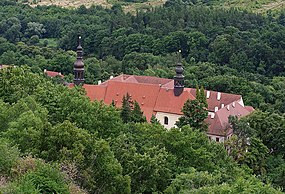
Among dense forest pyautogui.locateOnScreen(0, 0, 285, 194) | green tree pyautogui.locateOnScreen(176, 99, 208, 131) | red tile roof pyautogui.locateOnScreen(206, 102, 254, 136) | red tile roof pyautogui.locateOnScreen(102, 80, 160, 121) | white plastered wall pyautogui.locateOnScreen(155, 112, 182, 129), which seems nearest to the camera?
dense forest pyautogui.locateOnScreen(0, 0, 285, 194)

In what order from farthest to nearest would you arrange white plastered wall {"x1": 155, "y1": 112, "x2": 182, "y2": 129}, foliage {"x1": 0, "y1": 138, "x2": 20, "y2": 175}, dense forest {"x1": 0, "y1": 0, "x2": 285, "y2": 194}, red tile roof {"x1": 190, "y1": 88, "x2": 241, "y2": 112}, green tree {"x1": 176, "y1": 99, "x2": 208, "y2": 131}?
red tile roof {"x1": 190, "y1": 88, "x2": 241, "y2": 112}, white plastered wall {"x1": 155, "y1": 112, "x2": 182, "y2": 129}, green tree {"x1": 176, "y1": 99, "x2": 208, "y2": 131}, dense forest {"x1": 0, "y1": 0, "x2": 285, "y2": 194}, foliage {"x1": 0, "y1": 138, "x2": 20, "y2": 175}

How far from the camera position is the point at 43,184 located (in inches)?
912

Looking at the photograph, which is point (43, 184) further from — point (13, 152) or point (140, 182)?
point (140, 182)

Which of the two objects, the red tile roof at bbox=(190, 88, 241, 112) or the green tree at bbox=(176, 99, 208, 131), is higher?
the green tree at bbox=(176, 99, 208, 131)

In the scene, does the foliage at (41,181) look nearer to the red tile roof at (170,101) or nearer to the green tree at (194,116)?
the green tree at (194,116)

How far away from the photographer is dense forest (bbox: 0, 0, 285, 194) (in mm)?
28109

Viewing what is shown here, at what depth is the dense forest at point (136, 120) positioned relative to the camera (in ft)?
92.2

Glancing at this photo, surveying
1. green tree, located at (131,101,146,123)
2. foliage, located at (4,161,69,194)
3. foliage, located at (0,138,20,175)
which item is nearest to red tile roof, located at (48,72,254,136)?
green tree, located at (131,101,146,123)

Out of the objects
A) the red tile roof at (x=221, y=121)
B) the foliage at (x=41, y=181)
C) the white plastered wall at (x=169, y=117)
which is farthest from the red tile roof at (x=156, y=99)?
the foliage at (x=41, y=181)

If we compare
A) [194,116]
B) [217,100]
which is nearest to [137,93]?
[217,100]

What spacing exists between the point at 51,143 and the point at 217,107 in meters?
33.5

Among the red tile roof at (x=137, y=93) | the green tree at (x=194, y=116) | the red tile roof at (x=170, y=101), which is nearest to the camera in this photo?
the green tree at (x=194, y=116)

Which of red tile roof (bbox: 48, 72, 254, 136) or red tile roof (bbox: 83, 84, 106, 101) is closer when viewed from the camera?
red tile roof (bbox: 48, 72, 254, 136)

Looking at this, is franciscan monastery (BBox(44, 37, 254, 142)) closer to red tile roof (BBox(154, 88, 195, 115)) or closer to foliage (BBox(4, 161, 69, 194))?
red tile roof (BBox(154, 88, 195, 115))
